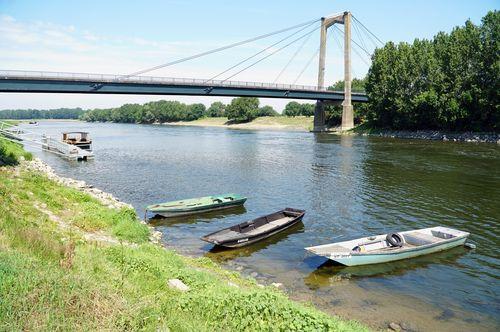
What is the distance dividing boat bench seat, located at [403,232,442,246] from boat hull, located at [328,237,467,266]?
15.1 inches

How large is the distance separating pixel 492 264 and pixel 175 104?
7355 inches

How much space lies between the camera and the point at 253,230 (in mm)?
18906

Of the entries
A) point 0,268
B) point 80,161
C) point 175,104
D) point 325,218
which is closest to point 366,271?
point 325,218

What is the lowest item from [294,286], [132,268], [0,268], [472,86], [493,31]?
[294,286]

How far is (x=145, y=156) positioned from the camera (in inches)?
1986

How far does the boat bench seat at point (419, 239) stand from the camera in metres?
17.1

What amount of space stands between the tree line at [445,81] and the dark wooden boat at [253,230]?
55.9 metres

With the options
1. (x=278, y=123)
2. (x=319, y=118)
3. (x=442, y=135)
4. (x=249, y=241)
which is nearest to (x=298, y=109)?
(x=278, y=123)

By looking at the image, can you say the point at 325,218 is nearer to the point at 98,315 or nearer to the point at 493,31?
the point at 98,315

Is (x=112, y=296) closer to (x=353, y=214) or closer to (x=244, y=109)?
(x=353, y=214)

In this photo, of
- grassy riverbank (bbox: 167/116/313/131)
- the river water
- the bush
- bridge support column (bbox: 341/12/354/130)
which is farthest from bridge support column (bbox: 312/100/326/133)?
the river water

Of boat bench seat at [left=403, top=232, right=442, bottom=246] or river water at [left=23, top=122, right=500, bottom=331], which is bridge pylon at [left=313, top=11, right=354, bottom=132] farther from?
boat bench seat at [left=403, top=232, right=442, bottom=246]

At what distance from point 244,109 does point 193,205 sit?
131m

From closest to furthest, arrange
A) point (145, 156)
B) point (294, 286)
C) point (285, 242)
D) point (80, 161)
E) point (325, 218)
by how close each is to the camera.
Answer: point (294, 286), point (285, 242), point (325, 218), point (80, 161), point (145, 156)
